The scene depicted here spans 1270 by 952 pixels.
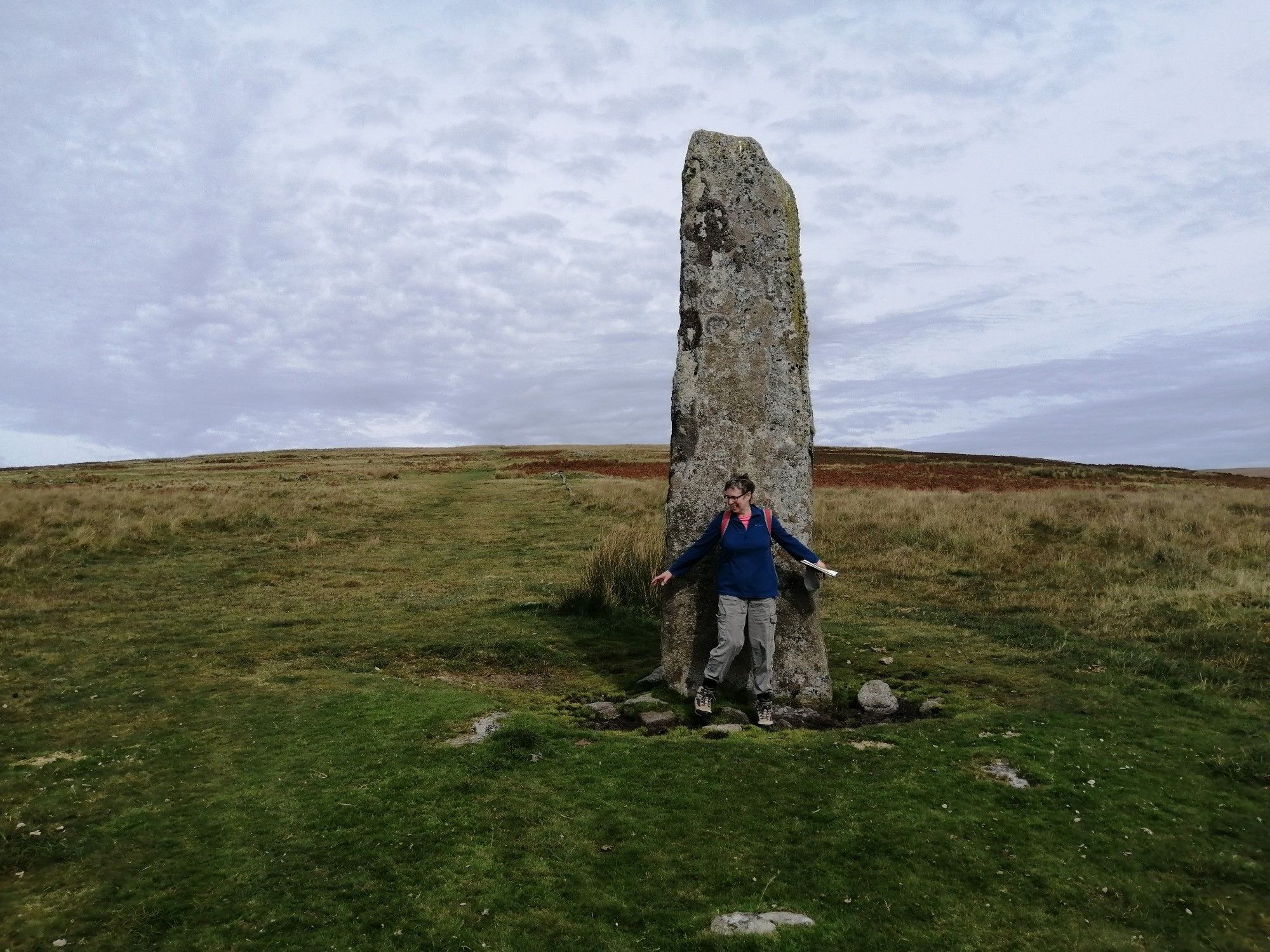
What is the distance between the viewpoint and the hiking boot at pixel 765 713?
7020 mm

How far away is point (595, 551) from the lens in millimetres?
12375

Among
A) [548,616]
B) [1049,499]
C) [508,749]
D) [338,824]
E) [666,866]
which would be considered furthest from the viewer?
[1049,499]

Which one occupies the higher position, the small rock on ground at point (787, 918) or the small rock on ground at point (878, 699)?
the small rock on ground at point (878, 699)

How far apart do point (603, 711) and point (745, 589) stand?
64.9 inches

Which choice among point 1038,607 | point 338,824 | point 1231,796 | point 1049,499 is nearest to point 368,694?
point 338,824

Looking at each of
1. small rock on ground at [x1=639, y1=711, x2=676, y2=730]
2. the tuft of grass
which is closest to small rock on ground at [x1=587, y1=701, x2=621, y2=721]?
small rock on ground at [x1=639, y1=711, x2=676, y2=730]

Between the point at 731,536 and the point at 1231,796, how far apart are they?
395cm

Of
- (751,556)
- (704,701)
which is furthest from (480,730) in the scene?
(751,556)

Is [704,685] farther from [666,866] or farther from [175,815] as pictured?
[175,815]

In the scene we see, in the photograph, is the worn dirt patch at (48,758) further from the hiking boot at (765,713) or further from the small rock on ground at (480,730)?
the hiking boot at (765,713)

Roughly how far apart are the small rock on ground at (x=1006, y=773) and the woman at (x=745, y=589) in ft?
6.35

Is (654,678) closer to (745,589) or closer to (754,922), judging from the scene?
(745,589)

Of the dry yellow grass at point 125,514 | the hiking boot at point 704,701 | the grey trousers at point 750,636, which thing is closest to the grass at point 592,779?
the hiking boot at point 704,701

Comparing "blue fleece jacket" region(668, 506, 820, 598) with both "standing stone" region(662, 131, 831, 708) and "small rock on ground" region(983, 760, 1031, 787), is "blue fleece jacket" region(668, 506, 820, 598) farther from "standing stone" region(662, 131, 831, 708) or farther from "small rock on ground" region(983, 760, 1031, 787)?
"small rock on ground" region(983, 760, 1031, 787)
